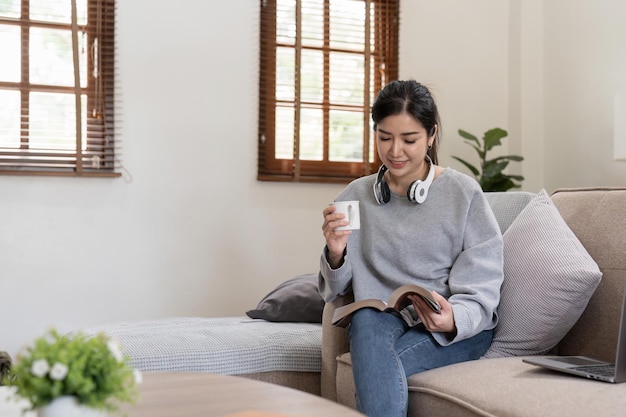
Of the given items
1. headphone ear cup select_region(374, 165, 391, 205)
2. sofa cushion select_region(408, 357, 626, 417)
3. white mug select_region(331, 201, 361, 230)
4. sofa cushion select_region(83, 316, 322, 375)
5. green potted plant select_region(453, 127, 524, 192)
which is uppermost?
green potted plant select_region(453, 127, 524, 192)

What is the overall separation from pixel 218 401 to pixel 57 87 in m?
2.62

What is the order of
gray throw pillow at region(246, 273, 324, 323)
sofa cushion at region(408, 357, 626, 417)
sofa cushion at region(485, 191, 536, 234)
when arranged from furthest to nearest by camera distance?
1. gray throw pillow at region(246, 273, 324, 323)
2. sofa cushion at region(485, 191, 536, 234)
3. sofa cushion at region(408, 357, 626, 417)

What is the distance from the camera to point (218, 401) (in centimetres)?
141

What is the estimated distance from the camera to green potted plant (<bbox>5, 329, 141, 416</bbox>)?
3.39 ft

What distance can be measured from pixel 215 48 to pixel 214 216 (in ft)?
2.60

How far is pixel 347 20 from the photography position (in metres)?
4.21

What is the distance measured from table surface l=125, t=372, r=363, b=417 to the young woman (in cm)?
45

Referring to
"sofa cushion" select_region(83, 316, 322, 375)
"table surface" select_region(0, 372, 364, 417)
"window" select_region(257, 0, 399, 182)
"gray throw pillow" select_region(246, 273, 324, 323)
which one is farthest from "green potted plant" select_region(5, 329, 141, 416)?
"window" select_region(257, 0, 399, 182)

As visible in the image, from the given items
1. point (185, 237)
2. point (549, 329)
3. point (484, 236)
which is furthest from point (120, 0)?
point (549, 329)

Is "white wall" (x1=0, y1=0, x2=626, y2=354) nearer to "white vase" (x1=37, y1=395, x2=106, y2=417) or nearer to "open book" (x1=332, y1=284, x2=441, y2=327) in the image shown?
"open book" (x1=332, y1=284, x2=441, y2=327)

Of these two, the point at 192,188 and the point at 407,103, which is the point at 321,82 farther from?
the point at 407,103

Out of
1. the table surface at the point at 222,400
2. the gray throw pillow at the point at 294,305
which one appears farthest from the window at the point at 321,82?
the table surface at the point at 222,400

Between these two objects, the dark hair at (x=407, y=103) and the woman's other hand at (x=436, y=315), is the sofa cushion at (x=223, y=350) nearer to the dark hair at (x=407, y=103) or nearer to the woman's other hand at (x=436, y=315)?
the woman's other hand at (x=436, y=315)

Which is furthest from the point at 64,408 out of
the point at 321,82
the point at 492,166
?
the point at 492,166
